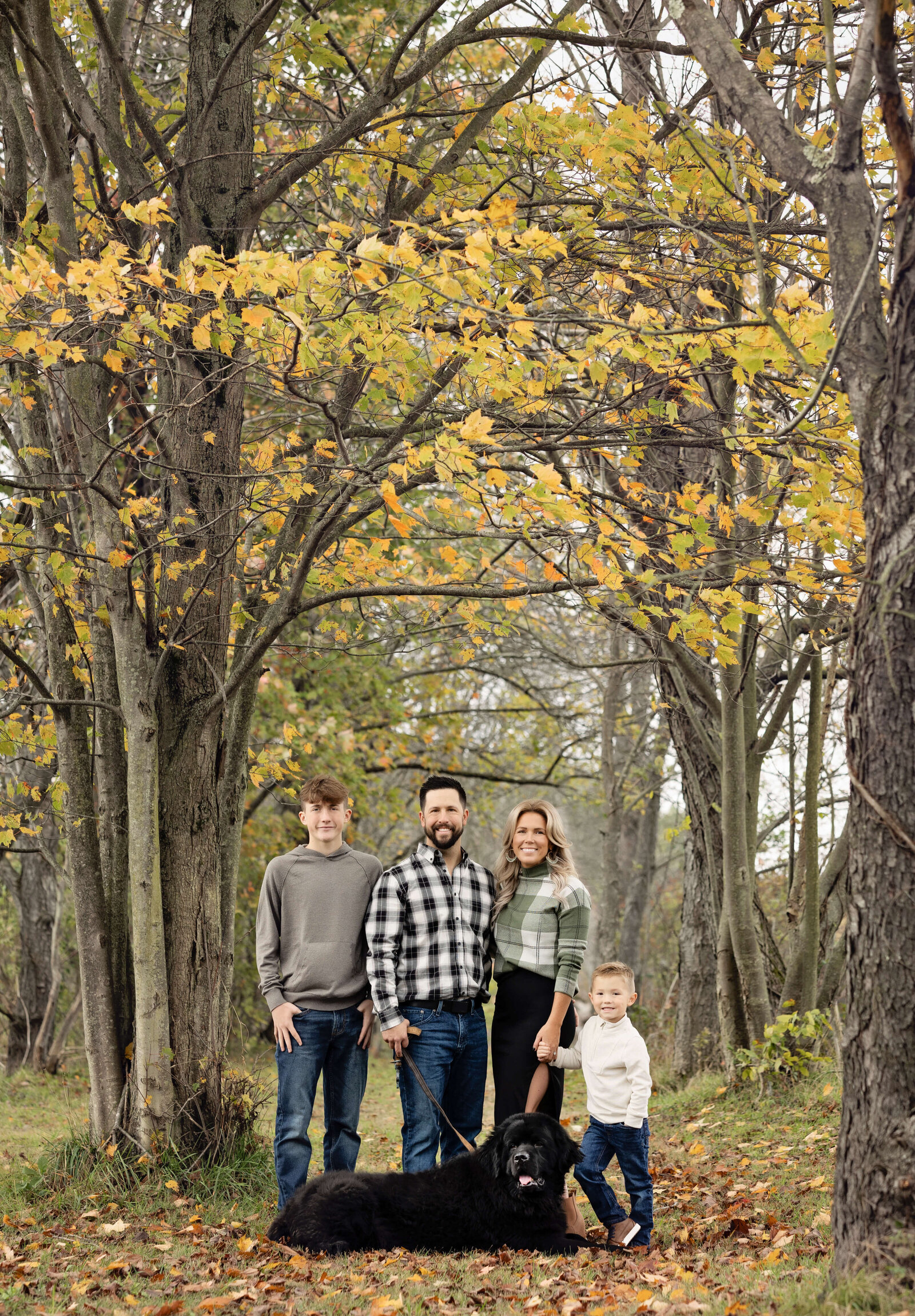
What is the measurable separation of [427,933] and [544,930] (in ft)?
1.72

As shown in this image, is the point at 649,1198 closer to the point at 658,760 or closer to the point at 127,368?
the point at 127,368

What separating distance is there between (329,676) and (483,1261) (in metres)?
9.78

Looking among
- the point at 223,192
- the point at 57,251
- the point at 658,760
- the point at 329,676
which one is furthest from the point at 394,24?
the point at 658,760

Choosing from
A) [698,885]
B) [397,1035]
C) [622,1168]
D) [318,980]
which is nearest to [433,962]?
[397,1035]

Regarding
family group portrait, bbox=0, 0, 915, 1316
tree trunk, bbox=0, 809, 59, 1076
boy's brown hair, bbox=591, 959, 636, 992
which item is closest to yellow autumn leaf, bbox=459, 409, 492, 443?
family group portrait, bbox=0, 0, 915, 1316

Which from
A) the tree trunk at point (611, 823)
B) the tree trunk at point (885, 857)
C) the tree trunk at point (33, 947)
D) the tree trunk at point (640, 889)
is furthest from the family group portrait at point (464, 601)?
the tree trunk at point (640, 889)

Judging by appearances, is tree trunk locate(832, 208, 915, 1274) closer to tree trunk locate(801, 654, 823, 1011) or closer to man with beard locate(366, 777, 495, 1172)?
man with beard locate(366, 777, 495, 1172)

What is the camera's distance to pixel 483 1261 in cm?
426

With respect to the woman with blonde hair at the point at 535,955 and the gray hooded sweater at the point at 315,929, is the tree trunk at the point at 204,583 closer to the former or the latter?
the gray hooded sweater at the point at 315,929

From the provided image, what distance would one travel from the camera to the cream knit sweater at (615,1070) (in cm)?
452

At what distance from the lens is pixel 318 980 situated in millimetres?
5105

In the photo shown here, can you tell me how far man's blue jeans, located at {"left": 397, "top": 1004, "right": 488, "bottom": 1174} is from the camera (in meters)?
4.91

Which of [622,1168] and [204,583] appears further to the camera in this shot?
[204,583]

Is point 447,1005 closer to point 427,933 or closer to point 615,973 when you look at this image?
point 427,933
